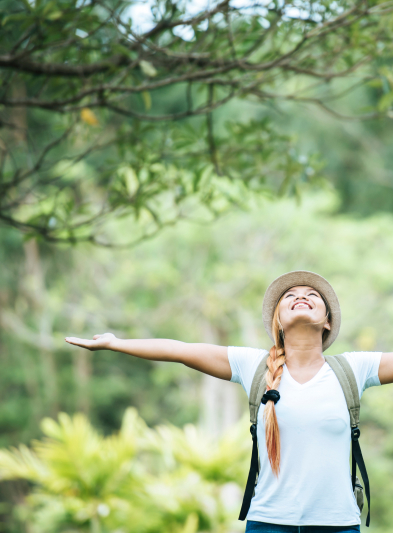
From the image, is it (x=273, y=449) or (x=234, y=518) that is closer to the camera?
(x=273, y=449)

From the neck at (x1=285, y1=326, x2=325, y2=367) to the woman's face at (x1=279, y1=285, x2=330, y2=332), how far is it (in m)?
0.03

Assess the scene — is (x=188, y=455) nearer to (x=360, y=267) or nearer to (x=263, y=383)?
(x=263, y=383)

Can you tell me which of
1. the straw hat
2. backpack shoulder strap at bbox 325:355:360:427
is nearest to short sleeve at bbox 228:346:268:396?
the straw hat

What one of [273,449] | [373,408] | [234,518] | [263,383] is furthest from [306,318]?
[373,408]

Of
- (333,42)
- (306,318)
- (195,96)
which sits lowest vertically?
(306,318)

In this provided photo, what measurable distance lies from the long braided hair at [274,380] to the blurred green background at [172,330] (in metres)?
2.70

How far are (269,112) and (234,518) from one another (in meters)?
7.11

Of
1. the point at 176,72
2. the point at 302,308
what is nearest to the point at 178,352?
the point at 302,308

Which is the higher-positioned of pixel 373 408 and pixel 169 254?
pixel 169 254

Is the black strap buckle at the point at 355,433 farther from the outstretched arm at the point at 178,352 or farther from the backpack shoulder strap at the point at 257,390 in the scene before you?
the outstretched arm at the point at 178,352

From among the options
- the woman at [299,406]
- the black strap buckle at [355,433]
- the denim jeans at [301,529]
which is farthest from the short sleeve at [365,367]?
the denim jeans at [301,529]

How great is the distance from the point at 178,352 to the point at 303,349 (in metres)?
0.39

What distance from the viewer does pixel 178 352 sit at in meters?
1.61

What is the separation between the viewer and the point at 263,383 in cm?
156
